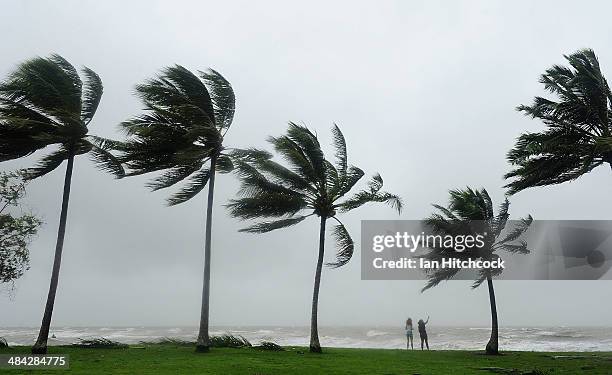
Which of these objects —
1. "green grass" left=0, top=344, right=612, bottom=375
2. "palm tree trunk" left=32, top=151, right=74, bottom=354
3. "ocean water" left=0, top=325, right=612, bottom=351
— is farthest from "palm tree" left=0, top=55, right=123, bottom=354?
"ocean water" left=0, top=325, right=612, bottom=351

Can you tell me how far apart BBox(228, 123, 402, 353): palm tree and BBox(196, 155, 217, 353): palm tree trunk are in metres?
1.49

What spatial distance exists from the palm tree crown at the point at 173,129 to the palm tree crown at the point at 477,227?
11.4 metres

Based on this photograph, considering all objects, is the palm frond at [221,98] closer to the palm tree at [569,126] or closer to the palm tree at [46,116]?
the palm tree at [46,116]

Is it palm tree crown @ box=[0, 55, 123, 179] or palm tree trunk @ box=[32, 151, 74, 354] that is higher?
palm tree crown @ box=[0, 55, 123, 179]

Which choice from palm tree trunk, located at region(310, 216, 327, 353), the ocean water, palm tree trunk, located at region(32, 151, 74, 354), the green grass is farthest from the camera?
the ocean water

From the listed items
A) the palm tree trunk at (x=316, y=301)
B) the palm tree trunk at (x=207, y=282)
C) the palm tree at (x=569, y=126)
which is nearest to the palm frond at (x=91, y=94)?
the palm tree trunk at (x=207, y=282)

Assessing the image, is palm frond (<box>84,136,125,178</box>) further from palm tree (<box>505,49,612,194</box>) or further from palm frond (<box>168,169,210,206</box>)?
palm tree (<box>505,49,612,194</box>)

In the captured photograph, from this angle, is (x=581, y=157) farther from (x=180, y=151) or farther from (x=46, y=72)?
(x=46, y=72)

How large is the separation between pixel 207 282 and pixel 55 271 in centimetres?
507

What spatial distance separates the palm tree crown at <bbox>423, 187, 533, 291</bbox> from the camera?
22.9 m

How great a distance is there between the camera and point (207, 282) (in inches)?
727

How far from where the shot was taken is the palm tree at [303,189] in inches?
818

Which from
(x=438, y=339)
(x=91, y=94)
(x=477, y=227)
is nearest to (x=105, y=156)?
(x=91, y=94)

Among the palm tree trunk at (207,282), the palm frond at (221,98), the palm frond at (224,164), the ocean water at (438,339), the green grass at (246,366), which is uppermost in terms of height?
the palm frond at (221,98)
